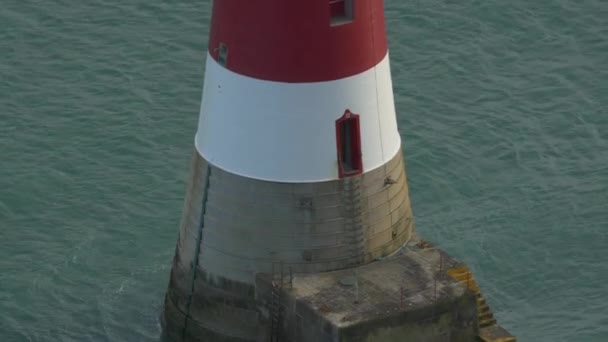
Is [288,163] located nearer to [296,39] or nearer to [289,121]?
[289,121]

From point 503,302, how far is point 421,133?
8.91 meters

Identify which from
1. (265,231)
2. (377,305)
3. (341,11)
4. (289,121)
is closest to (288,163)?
(289,121)

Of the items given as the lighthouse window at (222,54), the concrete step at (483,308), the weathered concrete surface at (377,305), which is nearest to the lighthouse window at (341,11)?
the lighthouse window at (222,54)

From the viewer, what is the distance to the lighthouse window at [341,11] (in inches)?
1619

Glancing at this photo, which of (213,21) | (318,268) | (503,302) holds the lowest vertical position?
(503,302)

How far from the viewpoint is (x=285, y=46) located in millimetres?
40969

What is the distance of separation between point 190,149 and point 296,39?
1529 centimetres

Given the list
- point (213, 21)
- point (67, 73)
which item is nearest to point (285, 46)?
point (213, 21)

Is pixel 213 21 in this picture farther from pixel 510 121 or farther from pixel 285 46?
pixel 510 121

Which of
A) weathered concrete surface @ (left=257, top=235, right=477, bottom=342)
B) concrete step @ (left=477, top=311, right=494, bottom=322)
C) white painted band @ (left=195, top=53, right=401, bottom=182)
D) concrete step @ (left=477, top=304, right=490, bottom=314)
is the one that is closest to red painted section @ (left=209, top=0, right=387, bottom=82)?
white painted band @ (left=195, top=53, right=401, bottom=182)

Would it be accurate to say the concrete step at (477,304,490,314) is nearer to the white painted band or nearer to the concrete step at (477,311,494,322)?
the concrete step at (477,311,494,322)

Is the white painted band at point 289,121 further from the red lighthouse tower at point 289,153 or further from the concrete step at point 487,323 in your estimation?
the concrete step at point 487,323

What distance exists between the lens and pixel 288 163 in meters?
41.9

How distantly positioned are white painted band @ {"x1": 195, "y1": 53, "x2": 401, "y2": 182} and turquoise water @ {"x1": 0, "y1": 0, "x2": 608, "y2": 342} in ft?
23.0
